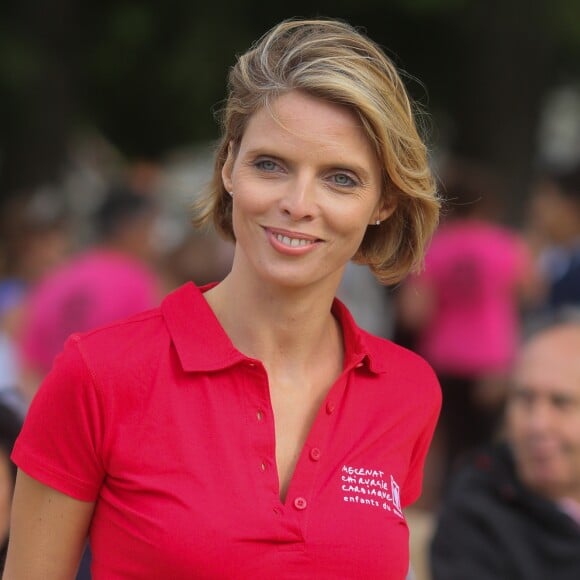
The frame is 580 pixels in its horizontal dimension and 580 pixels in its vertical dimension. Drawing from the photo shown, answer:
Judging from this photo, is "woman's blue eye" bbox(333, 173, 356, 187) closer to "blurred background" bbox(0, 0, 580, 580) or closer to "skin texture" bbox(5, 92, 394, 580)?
"skin texture" bbox(5, 92, 394, 580)

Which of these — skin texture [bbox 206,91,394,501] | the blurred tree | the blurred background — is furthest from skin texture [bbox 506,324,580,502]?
the blurred tree

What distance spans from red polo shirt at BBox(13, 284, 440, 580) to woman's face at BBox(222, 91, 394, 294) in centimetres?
21

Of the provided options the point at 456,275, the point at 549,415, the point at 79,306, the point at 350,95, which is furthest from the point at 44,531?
the point at 456,275

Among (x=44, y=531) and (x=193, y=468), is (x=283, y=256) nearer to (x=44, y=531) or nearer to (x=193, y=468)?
(x=193, y=468)

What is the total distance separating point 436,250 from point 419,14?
6.74 metres

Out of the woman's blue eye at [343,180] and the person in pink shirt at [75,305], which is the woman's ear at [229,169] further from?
the person in pink shirt at [75,305]

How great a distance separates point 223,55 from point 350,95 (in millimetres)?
11950

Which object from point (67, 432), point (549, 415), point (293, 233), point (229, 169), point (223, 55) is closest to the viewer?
point (67, 432)

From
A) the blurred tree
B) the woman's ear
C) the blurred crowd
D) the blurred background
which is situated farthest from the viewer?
the blurred tree

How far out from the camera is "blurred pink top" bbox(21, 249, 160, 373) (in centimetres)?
571

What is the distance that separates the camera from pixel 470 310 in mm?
7879

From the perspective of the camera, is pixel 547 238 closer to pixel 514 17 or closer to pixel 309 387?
pixel 309 387

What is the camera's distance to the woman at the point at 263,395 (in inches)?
93.4

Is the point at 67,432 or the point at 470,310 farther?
the point at 470,310
